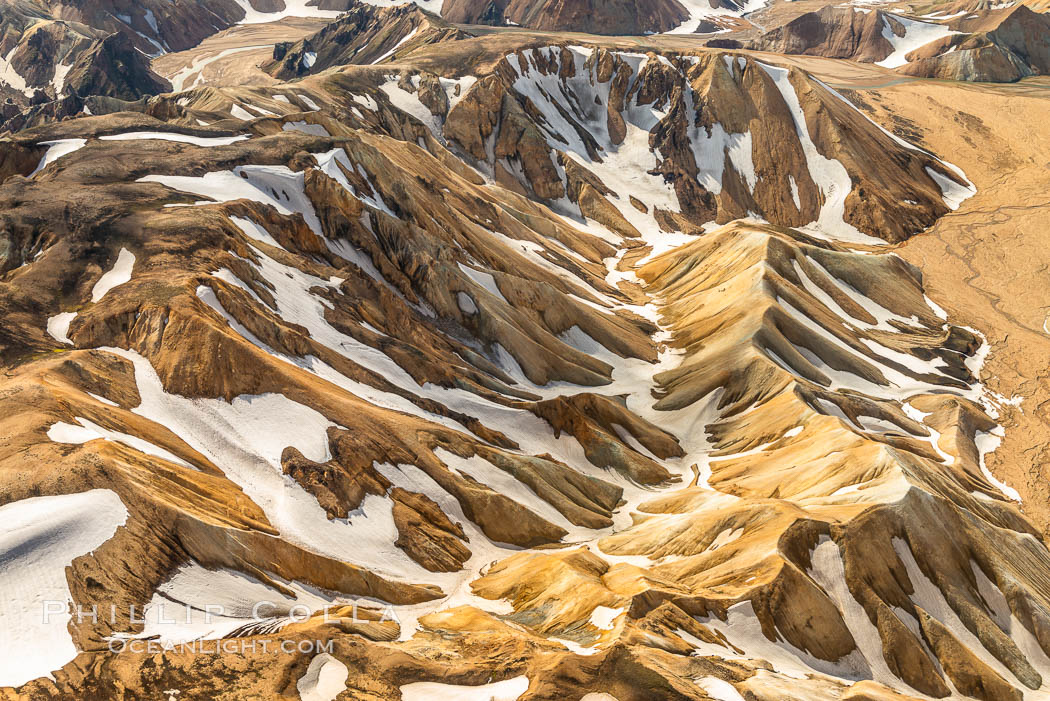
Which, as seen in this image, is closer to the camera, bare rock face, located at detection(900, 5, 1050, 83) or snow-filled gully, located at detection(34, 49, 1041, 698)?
snow-filled gully, located at detection(34, 49, 1041, 698)

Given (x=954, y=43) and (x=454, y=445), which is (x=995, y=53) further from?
(x=454, y=445)

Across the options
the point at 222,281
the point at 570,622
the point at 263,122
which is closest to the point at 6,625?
the point at 570,622

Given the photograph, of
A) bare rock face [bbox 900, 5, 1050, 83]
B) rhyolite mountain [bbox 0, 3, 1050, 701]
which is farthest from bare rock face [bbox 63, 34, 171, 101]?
bare rock face [bbox 900, 5, 1050, 83]

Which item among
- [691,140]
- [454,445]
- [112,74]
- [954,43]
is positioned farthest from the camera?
[112,74]

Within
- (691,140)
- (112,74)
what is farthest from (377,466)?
(112,74)

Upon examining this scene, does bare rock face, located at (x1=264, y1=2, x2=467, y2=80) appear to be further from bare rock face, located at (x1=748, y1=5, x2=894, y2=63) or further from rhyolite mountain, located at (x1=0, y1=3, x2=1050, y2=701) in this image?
bare rock face, located at (x1=748, y1=5, x2=894, y2=63)

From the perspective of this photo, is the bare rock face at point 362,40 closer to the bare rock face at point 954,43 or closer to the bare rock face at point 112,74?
the bare rock face at point 112,74

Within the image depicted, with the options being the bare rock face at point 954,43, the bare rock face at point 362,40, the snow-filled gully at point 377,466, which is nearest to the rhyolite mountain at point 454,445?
the snow-filled gully at point 377,466

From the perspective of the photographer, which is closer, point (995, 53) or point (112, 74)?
point (995, 53)

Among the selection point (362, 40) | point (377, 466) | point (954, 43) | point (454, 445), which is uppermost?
point (954, 43)

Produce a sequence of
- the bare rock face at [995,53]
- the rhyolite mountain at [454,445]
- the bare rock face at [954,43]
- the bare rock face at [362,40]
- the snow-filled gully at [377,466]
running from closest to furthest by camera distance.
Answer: the rhyolite mountain at [454,445], the snow-filled gully at [377,466], the bare rock face at [995,53], the bare rock face at [954,43], the bare rock face at [362,40]

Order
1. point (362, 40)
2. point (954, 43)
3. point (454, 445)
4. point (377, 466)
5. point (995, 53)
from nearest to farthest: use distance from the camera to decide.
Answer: point (377, 466) → point (454, 445) → point (995, 53) → point (954, 43) → point (362, 40)
